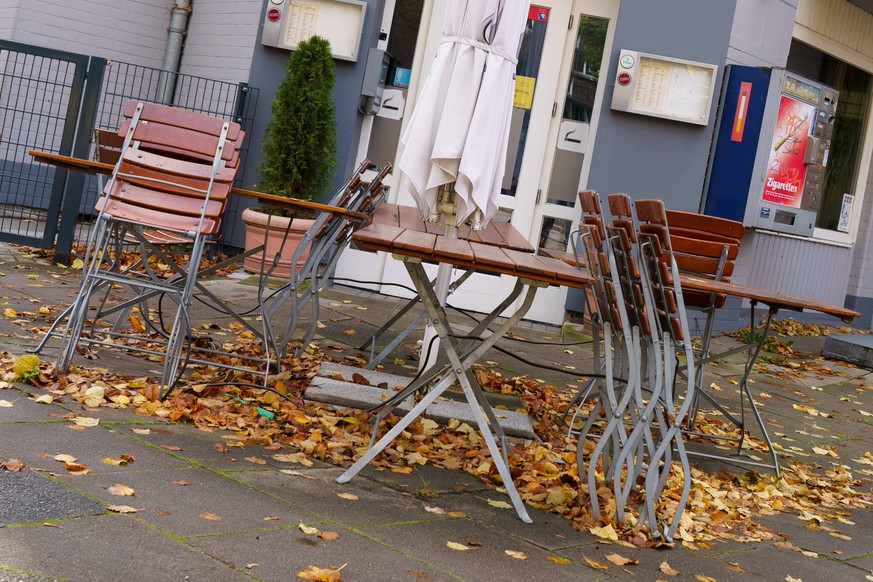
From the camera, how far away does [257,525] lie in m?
2.69

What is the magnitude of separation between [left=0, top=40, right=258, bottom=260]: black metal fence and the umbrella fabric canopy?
2513 millimetres

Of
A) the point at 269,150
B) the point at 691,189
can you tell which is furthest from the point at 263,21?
the point at 691,189

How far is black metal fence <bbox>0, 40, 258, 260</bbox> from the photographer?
711cm

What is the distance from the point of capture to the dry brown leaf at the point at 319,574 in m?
2.38

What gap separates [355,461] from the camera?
353 centimetres

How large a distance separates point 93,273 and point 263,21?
4.67m

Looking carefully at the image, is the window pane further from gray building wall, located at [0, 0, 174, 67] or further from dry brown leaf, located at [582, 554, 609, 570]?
dry brown leaf, located at [582, 554, 609, 570]

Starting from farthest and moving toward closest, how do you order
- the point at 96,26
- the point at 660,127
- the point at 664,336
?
1. the point at 96,26
2. the point at 660,127
3. the point at 664,336

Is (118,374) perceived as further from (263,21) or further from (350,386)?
(263,21)

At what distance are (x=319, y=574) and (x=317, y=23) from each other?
6.37 meters

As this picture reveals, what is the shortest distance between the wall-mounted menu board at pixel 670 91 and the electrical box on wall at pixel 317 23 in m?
2.14

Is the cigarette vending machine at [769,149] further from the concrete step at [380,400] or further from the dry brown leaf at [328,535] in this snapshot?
the dry brown leaf at [328,535]

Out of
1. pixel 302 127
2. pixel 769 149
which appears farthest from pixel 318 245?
pixel 769 149

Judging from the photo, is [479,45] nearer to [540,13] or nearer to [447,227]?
[447,227]
